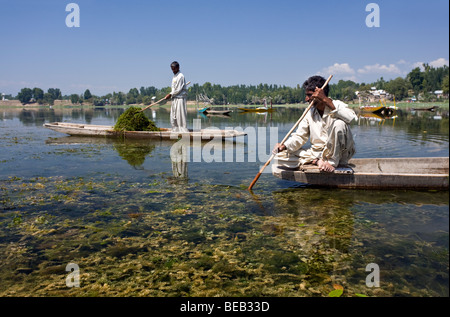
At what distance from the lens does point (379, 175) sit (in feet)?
17.1

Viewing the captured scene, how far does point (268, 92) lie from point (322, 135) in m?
149

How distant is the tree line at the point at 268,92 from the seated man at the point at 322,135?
94.1m

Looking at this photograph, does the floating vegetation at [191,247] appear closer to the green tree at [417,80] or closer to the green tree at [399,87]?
the green tree at [399,87]

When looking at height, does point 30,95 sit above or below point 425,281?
above

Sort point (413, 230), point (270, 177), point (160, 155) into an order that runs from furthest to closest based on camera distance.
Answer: point (160, 155)
point (270, 177)
point (413, 230)

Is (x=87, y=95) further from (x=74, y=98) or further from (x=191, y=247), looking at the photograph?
(x=191, y=247)

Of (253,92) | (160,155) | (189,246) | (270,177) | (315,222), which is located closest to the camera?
(189,246)

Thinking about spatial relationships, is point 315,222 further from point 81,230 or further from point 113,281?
point 81,230

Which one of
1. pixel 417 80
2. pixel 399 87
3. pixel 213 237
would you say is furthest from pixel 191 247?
pixel 417 80

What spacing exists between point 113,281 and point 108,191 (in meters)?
3.11

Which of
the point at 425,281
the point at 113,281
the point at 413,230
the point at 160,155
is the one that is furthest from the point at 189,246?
the point at 160,155

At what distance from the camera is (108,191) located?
19.0 ft
